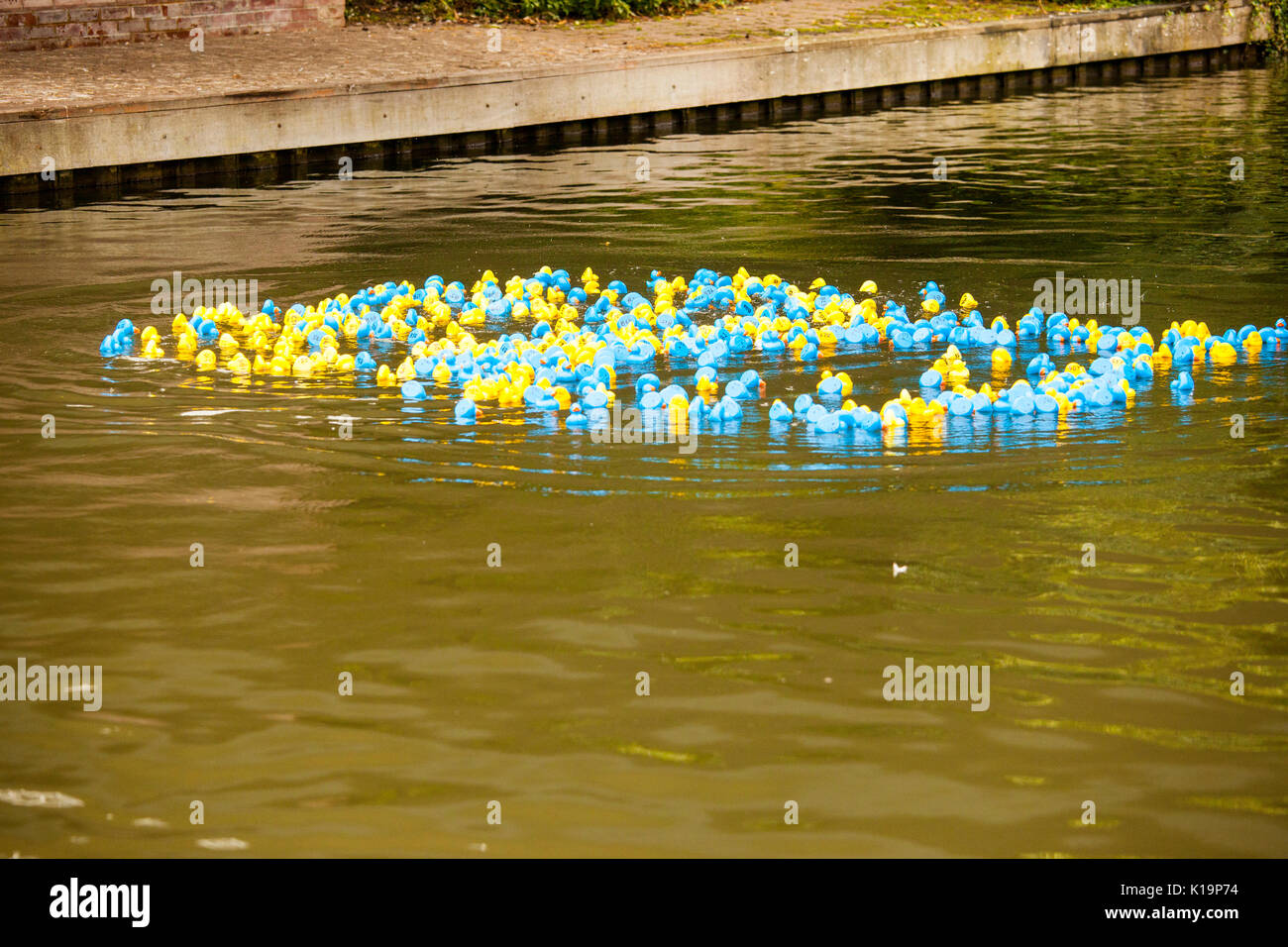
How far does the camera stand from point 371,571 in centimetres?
534

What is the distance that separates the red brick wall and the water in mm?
9758

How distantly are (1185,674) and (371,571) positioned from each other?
2657 mm

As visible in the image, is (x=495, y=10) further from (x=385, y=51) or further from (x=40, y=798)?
(x=40, y=798)

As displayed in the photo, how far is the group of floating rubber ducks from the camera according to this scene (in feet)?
23.8

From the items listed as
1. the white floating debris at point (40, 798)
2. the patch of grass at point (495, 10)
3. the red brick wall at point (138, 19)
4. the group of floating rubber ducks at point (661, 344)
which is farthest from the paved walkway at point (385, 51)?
the white floating debris at point (40, 798)

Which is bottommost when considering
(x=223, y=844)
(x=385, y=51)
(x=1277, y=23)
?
(x=223, y=844)

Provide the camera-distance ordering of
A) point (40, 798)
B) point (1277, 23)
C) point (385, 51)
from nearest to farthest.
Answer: point (40, 798) → point (385, 51) → point (1277, 23)

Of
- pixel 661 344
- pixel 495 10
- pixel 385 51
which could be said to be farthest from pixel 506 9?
pixel 661 344

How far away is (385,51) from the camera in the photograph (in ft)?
60.1

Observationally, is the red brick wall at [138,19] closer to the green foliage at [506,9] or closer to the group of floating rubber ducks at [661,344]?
the green foliage at [506,9]

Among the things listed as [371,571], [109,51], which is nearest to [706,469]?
[371,571]

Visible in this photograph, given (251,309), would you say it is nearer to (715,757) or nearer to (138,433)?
(138,433)

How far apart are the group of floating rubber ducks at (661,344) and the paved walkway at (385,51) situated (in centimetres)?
658

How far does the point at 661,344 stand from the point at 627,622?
3841mm
